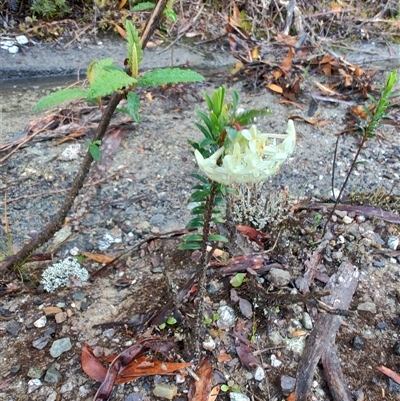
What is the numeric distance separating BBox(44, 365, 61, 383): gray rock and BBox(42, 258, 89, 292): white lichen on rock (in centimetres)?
45

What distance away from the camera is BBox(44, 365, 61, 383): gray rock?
1.76 metres

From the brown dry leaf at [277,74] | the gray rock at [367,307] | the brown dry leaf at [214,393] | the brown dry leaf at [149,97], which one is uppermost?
the brown dry leaf at [277,74]

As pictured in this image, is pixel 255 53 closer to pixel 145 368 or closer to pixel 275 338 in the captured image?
pixel 275 338

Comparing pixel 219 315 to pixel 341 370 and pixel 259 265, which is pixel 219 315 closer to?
pixel 259 265

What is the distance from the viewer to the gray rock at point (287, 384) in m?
1.77

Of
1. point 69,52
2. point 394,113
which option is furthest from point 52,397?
point 69,52

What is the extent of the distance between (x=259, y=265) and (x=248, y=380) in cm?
54

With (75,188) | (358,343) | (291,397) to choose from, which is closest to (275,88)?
(75,188)

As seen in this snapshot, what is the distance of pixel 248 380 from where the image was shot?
5.90ft

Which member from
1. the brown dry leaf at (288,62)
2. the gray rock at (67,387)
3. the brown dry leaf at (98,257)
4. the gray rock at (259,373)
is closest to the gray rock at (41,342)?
the gray rock at (67,387)

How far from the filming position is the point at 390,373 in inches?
72.3

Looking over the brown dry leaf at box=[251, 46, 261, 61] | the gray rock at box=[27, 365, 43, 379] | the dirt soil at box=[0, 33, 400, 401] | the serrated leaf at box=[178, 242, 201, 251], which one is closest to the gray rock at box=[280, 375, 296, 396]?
the dirt soil at box=[0, 33, 400, 401]

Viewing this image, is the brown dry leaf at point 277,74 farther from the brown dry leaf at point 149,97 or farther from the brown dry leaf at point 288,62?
the brown dry leaf at point 149,97

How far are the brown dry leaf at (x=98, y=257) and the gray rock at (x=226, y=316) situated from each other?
2.17 ft
